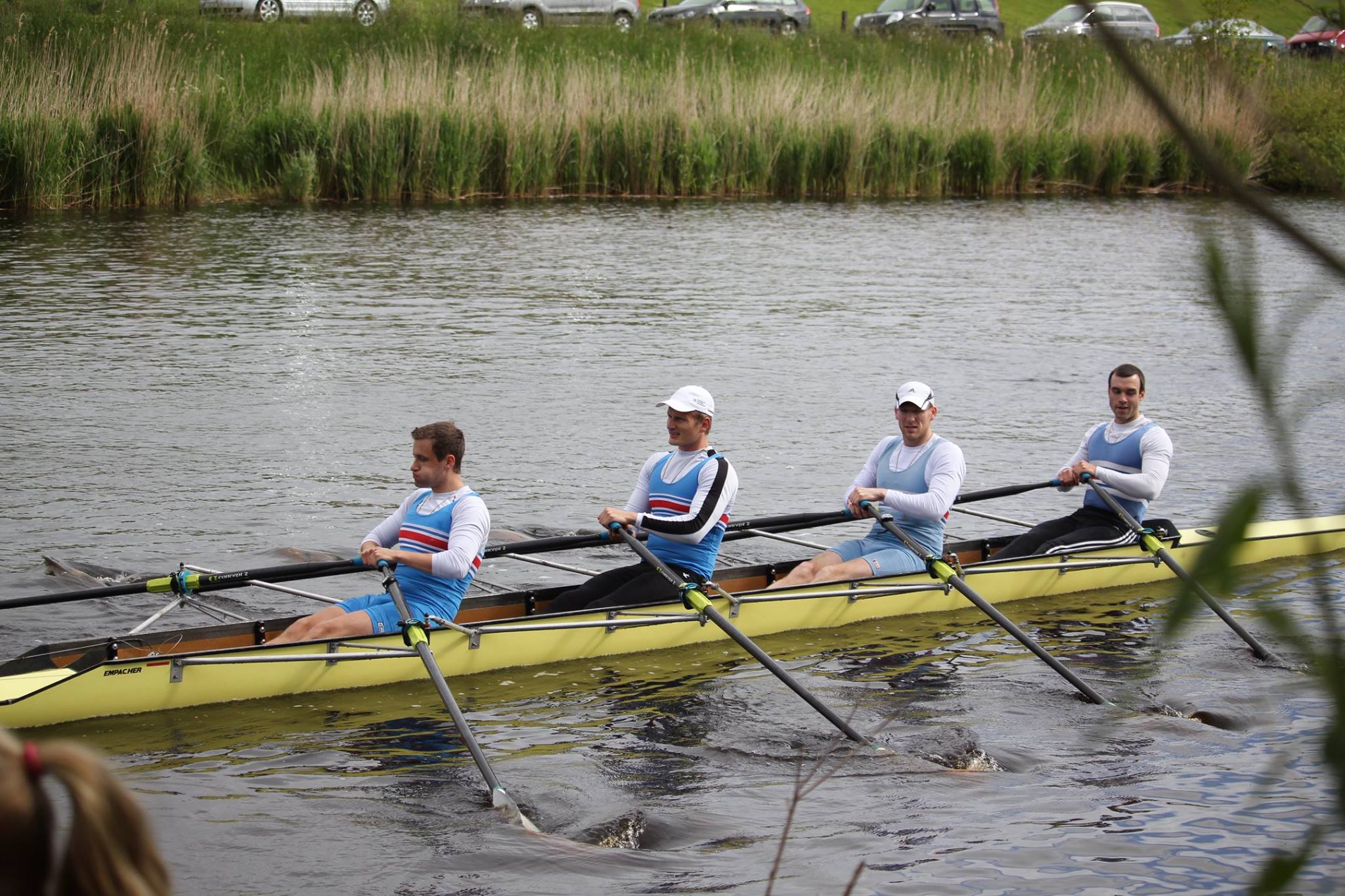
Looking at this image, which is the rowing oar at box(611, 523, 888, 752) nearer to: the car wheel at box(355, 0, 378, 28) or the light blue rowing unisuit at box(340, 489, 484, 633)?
the light blue rowing unisuit at box(340, 489, 484, 633)

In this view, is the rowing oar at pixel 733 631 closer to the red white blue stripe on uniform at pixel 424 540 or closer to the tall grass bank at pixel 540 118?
the red white blue stripe on uniform at pixel 424 540

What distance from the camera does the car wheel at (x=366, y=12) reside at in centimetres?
2939

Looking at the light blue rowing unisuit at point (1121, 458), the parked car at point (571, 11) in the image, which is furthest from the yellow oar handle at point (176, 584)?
the parked car at point (571, 11)

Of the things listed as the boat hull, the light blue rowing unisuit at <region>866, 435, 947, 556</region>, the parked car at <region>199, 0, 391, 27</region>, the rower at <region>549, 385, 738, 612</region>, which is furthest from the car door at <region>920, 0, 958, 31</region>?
the rower at <region>549, 385, 738, 612</region>

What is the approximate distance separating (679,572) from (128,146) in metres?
15.8

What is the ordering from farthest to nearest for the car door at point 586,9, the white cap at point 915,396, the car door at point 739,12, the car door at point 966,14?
the car door at point 966,14 < the car door at point 739,12 < the car door at point 586,9 < the white cap at point 915,396

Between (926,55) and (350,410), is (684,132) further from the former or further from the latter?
(350,410)

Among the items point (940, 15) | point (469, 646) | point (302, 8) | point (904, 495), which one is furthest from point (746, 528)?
point (940, 15)

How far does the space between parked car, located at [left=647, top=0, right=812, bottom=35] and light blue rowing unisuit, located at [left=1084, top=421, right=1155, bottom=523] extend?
25261mm

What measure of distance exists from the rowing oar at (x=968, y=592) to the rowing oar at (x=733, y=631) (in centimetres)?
113

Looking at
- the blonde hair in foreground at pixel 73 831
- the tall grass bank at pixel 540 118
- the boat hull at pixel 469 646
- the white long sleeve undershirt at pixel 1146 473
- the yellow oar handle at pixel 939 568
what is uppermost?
the tall grass bank at pixel 540 118

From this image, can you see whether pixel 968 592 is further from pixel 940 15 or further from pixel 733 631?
pixel 940 15

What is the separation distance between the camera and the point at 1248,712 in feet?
24.2

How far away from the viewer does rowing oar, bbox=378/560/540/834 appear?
6031 millimetres
